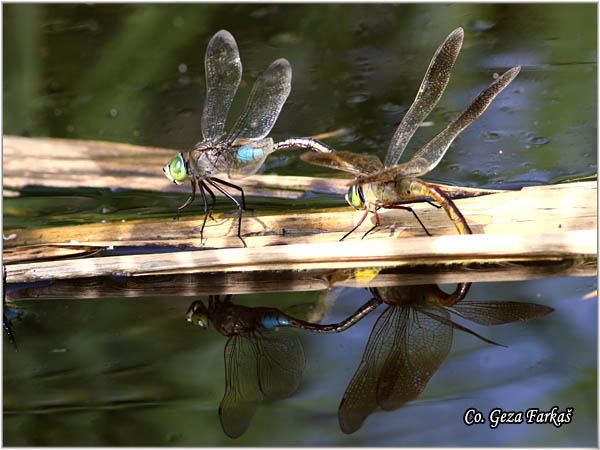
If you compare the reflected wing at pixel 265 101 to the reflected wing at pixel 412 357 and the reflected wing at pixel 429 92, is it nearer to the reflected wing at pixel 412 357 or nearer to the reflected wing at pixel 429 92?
the reflected wing at pixel 429 92

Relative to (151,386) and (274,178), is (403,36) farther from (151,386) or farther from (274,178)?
(151,386)

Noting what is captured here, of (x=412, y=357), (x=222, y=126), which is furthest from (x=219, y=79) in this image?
(x=412, y=357)

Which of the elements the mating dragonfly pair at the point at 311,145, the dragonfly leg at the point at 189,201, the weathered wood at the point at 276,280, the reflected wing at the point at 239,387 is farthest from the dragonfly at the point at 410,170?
the dragonfly leg at the point at 189,201

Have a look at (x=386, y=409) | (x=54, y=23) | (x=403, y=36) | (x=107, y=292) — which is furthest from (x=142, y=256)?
(x=54, y=23)

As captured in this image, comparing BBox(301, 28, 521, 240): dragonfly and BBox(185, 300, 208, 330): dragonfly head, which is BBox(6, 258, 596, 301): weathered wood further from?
BBox(301, 28, 521, 240): dragonfly

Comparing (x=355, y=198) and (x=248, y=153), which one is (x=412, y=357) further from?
(x=248, y=153)

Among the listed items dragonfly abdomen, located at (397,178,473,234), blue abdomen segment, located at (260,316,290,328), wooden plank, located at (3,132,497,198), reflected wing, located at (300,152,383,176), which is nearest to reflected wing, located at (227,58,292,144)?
wooden plank, located at (3,132,497,198)
